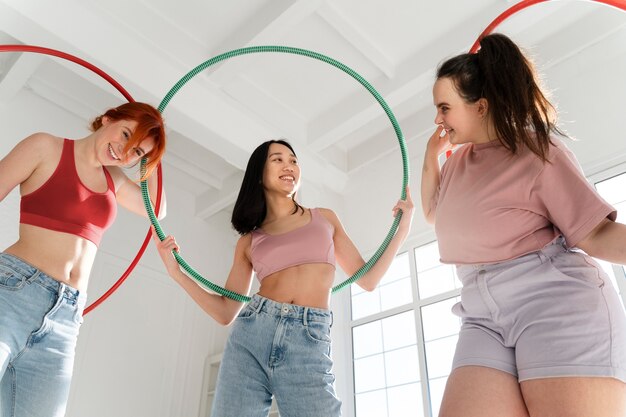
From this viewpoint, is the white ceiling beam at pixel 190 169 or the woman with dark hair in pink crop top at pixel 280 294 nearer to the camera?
the woman with dark hair in pink crop top at pixel 280 294

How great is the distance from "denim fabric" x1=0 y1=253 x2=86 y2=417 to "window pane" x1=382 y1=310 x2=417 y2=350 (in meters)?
3.26

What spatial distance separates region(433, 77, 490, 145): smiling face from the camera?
171 cm

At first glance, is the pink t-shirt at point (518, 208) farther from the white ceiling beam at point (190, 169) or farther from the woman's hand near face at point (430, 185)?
the white ceiling beam at point (190, 169)

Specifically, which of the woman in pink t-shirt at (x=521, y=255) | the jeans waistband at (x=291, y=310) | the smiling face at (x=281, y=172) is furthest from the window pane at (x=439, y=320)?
the woman in pink t-shirt at (x=521, y=255)

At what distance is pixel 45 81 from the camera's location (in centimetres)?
503

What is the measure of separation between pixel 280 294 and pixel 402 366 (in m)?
2.95

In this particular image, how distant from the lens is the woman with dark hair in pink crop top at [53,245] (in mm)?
1732

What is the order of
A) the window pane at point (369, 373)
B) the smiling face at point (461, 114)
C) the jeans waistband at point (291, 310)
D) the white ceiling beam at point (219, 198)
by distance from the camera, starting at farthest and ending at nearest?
the white ceiling beam at point (219, 198) → the window pane at point (369, 373) → the jeans waistband at point (291, 310) → the smiling face at point (461, 114)

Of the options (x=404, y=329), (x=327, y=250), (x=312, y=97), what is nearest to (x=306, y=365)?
(x=327, y=250)

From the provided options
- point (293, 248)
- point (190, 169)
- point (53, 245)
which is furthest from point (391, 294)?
point (53, 245)

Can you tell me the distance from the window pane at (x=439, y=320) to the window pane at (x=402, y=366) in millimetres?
209

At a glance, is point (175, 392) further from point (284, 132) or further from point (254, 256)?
point (254, 256)

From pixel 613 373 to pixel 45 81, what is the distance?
521 cm

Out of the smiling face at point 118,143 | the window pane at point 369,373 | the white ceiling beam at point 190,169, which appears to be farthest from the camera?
the white ceiling beam at point 190,169
